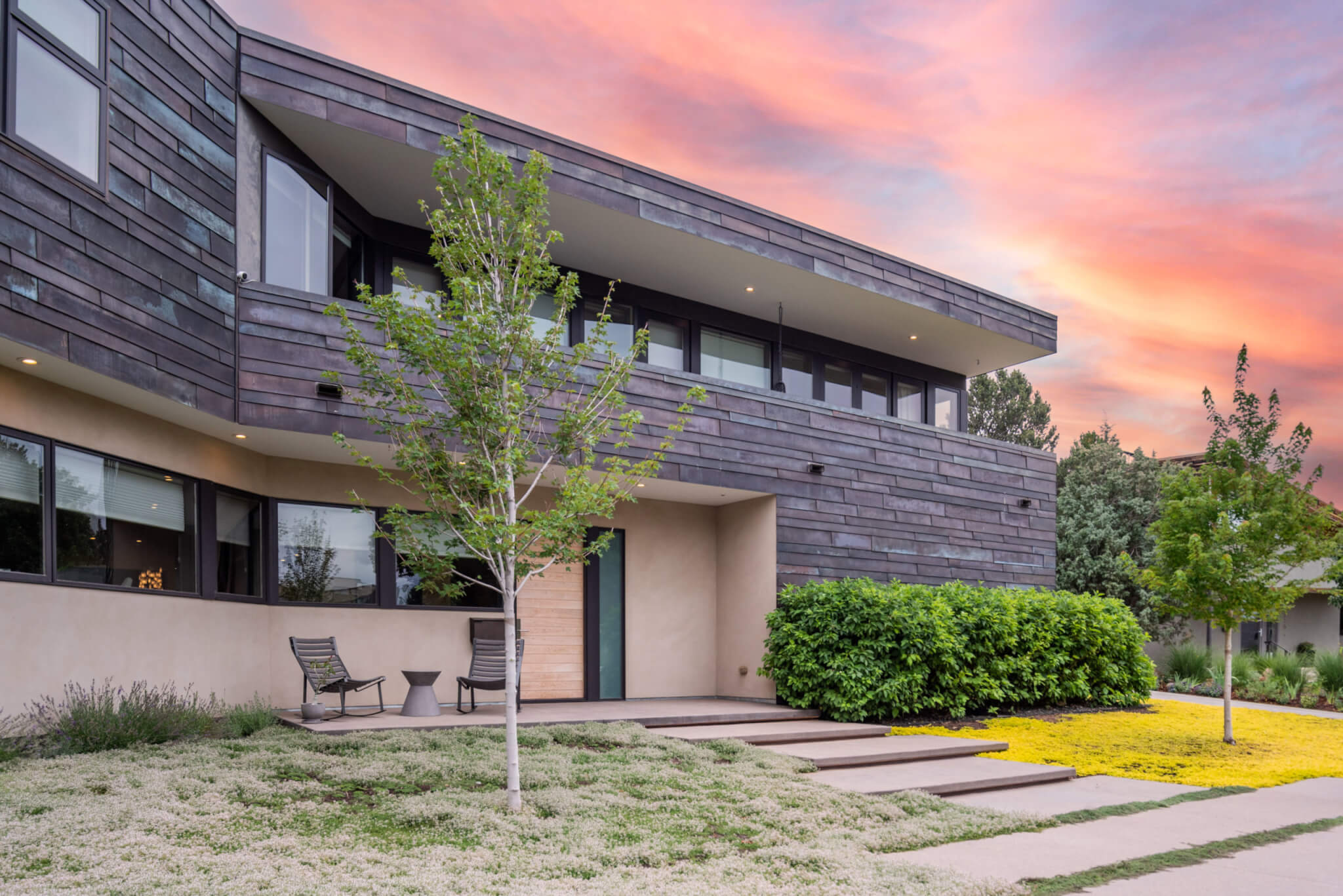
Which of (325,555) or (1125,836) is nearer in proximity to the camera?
(1125,836)

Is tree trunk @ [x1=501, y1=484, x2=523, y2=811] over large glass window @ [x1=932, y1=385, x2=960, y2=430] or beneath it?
beneath

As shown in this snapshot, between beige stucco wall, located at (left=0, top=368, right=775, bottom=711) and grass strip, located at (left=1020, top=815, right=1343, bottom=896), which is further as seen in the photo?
beige stucco wall, located at (left=0, top=368, right=775, bottom=711)

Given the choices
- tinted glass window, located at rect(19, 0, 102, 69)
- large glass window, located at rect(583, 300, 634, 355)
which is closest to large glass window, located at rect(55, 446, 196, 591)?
tinted glass window, located at rect(19, 0, 102, 69)

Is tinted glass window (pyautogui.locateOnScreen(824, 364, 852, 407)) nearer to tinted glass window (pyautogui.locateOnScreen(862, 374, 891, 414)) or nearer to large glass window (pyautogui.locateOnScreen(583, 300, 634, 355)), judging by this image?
tinted glass window (pyautogui.locateOnScreen(862, 374, 891, 414))

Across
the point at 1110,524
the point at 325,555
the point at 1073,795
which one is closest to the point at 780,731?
the point at 1073,795

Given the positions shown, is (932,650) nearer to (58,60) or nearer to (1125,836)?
(1125,836)

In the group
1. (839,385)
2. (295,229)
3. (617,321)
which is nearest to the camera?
(295,229)

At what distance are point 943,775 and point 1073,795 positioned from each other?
1.05 metres

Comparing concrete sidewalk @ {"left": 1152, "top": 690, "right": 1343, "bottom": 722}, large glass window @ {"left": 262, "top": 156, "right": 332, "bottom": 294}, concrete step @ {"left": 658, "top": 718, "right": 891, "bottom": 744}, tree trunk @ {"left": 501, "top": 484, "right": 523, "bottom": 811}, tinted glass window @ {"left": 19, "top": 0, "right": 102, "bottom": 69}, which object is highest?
tinted glass window @ {"left": 19, "top": 0, "right": 102, "bottom": 69}

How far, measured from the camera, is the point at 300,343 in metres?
8.34

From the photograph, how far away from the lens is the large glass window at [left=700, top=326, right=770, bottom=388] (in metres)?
13.2

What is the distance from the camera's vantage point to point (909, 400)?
16078 millimetres

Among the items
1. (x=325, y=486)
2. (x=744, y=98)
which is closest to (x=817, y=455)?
(x=744, y=98)

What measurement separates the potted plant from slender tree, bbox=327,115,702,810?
2967mm
